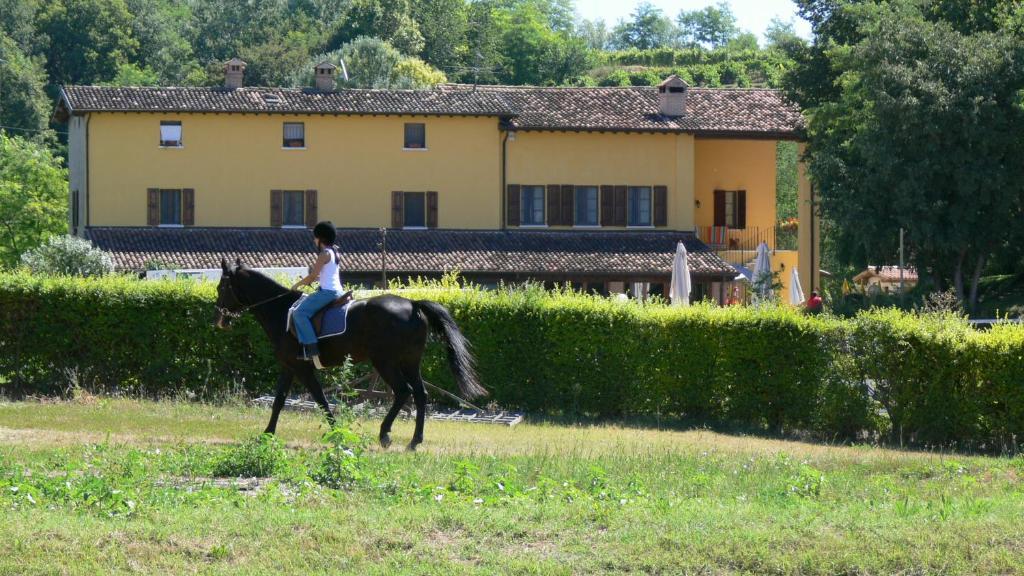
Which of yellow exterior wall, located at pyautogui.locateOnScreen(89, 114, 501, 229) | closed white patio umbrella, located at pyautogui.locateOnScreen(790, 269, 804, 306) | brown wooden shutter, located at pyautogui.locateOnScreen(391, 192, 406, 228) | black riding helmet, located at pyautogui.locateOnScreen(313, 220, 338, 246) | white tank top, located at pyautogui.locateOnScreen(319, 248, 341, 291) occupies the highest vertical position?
yellow exterior wall, located at pyautogui.locateOnScreen(89, 114, 501, 229)

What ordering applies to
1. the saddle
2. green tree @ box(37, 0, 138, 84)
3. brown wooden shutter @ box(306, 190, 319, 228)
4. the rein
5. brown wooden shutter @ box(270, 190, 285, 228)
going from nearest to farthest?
the saddle
the rein
brown wooden shutter @ box(270, 190, 285, 228)
brown wooden shutter @ box(306, 190, 319, 228)
green tree @ box(37, 0, 138, 84)

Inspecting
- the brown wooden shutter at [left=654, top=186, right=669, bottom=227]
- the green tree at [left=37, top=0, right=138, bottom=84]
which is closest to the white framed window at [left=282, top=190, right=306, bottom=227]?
the brown wooden shutter at [left=654, top=186, right=669, bottom=227]

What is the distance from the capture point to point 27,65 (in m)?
90.8

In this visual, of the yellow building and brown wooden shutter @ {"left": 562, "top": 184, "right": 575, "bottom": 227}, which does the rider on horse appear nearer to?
the yellow building

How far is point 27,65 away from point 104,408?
252 ft

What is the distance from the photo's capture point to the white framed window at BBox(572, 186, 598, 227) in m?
55.6

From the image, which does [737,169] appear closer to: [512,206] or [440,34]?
[512,206]

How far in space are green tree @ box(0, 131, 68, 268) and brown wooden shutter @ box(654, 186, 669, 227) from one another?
2997 centimetres

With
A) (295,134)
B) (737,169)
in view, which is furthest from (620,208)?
(295,134)

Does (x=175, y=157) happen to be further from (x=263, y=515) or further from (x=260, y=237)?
(x=263, y=515)

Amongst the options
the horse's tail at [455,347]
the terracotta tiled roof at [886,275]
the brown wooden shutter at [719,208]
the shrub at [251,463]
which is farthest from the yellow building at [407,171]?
the shrub at [251,463]

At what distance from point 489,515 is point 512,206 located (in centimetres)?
4570

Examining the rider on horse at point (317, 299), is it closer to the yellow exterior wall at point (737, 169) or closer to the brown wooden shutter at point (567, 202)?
the brown wooden shutter at point (567, 202)

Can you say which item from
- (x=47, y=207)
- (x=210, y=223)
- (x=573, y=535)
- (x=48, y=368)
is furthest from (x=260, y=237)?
(x=573, y=535)
